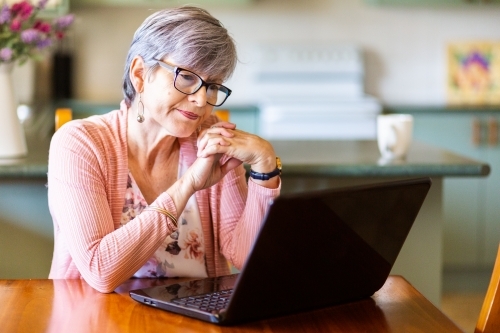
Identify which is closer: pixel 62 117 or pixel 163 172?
pixel 163 172

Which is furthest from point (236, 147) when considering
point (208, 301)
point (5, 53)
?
point (5, 53)

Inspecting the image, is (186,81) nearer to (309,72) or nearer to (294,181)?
(294,181)

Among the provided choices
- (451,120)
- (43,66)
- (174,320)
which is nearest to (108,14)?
(43,66)

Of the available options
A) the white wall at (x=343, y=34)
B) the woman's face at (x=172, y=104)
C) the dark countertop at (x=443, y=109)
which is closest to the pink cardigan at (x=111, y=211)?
the woman's face at (x=172, y=104)

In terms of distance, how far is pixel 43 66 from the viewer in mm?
4406

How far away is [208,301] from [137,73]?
606 millimetres

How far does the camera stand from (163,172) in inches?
64.8

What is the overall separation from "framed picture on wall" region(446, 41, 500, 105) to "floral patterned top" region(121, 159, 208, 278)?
129 inches

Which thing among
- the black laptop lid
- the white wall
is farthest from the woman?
the white wall

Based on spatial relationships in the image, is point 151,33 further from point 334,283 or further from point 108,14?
point 108,14

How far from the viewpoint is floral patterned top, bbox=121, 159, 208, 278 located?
5.16 feet

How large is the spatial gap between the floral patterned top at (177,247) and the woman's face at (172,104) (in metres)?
0.14

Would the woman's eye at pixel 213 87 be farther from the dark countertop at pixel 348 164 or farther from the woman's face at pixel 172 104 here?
the dark countertop at pixel 348 164

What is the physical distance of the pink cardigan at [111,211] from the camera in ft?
4.41
